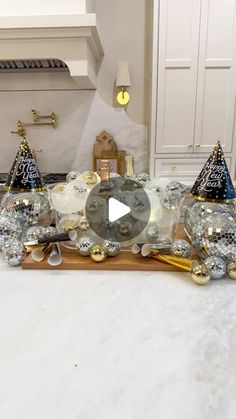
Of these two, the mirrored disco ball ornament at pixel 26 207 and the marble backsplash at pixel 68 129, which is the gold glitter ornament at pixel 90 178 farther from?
the marble backsplash at pixel 68 129

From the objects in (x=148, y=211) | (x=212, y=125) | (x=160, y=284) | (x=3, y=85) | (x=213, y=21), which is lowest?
(x=160, y=284)

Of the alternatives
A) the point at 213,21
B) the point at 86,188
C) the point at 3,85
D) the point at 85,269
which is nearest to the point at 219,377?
the point at 85,269

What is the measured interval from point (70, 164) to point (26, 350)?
6.80 feet

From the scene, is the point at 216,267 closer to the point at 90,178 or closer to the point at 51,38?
the point at 90,178

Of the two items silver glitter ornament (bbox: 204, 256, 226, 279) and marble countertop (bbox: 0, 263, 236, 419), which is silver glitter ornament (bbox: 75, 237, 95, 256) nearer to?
marble countertop (bbox: 0, 263, 236, 419)

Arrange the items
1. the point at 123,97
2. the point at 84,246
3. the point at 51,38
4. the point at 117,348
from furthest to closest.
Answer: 1. the point at 123,97
2. the point at 51,38
3. the point at 84,246
4. the point at 117,348

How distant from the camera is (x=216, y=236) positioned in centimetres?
64

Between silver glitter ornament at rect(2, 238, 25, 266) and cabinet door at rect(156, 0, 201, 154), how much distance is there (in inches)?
61.7

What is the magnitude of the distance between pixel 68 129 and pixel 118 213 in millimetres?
1775

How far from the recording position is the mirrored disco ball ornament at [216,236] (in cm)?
63

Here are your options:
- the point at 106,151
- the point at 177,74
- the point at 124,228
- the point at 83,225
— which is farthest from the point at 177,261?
the point at 106,151

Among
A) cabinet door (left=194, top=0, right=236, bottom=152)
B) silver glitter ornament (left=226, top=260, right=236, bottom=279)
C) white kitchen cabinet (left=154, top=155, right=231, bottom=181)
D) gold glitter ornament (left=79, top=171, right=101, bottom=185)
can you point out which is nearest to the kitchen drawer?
white kitchen cabinet (left=154, top=155, right=231, bottom=181)

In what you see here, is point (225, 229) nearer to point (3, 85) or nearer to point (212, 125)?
point (212, 125)

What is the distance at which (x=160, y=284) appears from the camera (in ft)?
1.96
